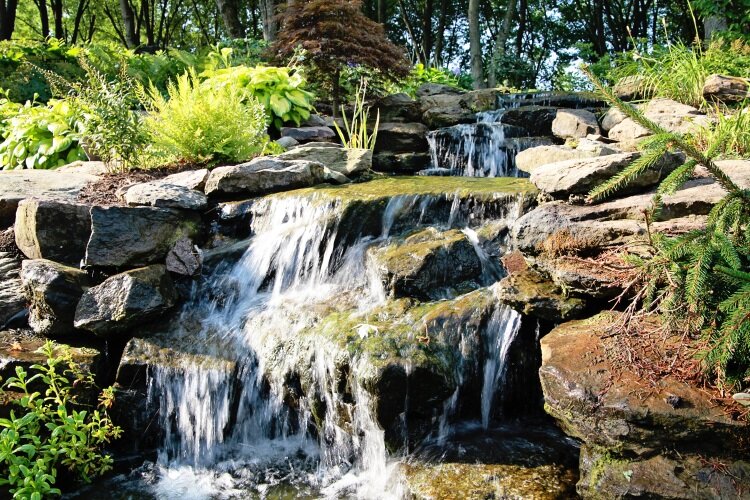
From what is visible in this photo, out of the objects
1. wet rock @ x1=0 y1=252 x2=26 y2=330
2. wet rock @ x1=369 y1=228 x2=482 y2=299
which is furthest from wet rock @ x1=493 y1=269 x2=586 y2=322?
wet rock @ x1=0 y1=252 x2=26 y2=330

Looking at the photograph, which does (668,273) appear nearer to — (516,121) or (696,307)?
(696,307)

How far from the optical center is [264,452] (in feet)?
14.2

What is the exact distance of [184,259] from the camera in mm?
5500

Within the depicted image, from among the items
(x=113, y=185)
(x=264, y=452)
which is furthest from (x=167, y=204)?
(x=264, y=452)

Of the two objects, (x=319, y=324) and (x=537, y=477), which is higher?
(x=319, y=324)

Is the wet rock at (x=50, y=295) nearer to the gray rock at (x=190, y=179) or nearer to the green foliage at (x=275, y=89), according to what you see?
the gray rock at (x=190, y=179)

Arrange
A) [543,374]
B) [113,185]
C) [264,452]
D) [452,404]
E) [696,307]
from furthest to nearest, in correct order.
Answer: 1. [113,185]
2. [264,452]
3. [452,404]
4. [543,374]
5. [696,307]

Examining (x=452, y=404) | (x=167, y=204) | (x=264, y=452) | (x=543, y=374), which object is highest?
(x=167, y=204)

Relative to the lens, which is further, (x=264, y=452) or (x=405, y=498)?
(x=264, y=452)

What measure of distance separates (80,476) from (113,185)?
3.49m

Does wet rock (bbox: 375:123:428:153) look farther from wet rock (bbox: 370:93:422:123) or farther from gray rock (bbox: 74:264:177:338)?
gray rock (bbox: 74:264:177:338)

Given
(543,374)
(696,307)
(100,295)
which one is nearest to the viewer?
(696,307)

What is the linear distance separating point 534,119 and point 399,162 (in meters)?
2.50

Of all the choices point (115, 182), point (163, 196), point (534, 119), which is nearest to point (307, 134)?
point (115, 182)
